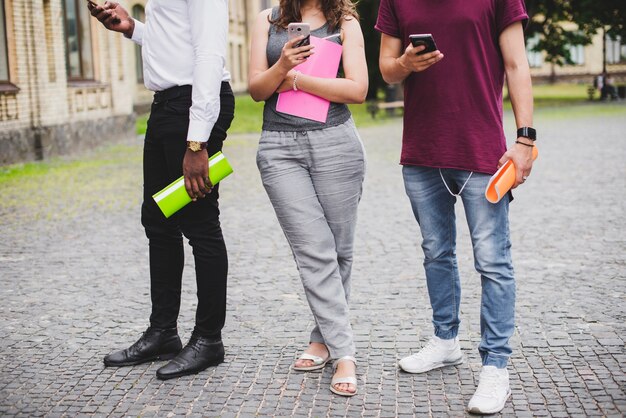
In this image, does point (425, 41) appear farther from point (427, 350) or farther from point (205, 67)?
→ point (427, 350)

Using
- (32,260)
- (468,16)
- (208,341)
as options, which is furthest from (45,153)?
(468,16)

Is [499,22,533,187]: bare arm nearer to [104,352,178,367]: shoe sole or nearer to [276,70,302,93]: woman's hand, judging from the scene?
[276,70,302,93]: woman's hand

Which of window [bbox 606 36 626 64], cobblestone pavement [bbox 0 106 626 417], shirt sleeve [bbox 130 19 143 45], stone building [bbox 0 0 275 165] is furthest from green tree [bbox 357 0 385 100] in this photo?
window [bbox 606 36 626 64]

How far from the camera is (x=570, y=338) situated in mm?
4770

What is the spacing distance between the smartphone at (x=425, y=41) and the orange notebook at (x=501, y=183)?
59 centimetres

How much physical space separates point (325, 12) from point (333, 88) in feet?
1.18

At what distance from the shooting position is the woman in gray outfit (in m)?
3.99

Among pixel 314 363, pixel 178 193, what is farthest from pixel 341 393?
pixel 178 193

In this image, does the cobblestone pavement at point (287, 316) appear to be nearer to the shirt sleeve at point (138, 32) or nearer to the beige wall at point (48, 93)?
the shirt sleeve at point (138, 32)

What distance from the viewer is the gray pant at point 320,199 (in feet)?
13.3

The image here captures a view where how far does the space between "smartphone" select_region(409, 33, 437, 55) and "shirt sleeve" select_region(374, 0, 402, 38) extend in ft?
1.42

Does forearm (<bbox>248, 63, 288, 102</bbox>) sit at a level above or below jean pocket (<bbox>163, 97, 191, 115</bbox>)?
above

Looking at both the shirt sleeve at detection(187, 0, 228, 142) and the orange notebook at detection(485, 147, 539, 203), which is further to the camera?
the shirt sleeve at detection(187, 0, 228, 142)

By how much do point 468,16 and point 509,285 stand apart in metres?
1.20
